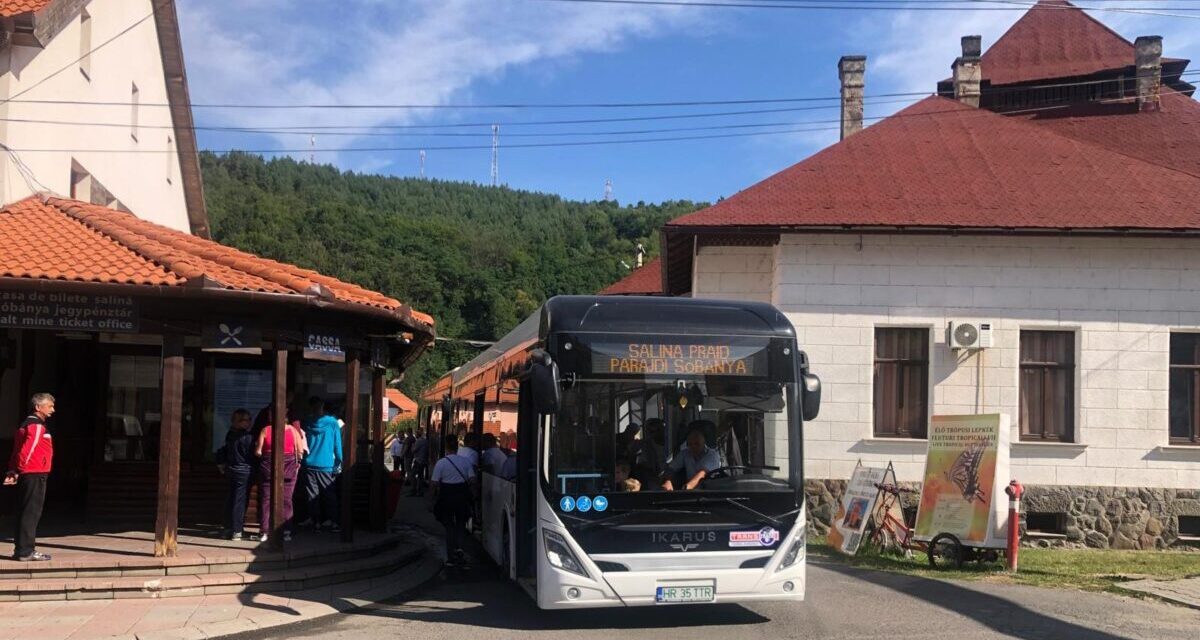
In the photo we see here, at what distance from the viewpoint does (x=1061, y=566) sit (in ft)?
45.4

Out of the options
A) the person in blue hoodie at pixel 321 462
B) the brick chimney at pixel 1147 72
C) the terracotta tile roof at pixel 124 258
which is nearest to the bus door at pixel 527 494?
the terracotta tile roof at pixel 124 258

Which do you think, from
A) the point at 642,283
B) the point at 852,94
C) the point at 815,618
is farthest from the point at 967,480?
the point at 642,283

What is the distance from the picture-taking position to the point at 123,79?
19672 mm

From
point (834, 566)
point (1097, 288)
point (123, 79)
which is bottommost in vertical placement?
point (834, 566)

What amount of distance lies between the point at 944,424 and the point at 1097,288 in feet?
16.4

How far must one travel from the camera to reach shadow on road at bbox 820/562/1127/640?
29.2 feet

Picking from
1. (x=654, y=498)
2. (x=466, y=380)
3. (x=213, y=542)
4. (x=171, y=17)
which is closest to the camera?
(x=654, y=498)

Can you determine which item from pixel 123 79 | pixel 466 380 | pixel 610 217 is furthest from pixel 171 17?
pixel 610 217

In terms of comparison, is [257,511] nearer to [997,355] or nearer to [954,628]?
[954,628]

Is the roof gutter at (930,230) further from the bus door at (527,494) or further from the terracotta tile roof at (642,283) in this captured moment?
the terracotta tile roof at (642,283)

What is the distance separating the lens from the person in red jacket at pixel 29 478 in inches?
404

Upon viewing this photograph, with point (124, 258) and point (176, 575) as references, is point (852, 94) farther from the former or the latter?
point (176, 575)

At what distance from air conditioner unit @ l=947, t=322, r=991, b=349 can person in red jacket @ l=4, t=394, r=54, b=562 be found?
43.7 ft

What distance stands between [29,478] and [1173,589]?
1211cm
